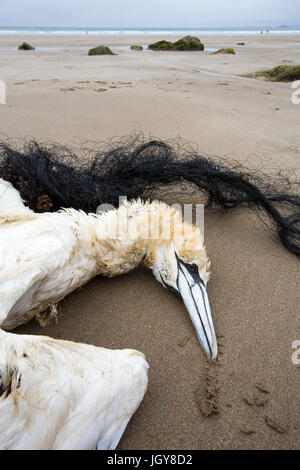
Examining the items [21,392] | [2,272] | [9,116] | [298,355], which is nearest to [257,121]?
[9,116]

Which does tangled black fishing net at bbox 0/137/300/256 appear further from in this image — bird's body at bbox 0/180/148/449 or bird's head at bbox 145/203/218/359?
bird's body at bbox 0/180/148/449

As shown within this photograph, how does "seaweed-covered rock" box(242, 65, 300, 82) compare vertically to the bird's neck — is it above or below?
above

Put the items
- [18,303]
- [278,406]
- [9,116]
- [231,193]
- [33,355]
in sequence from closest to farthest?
[33,355], [278,406], [18,303], [231,193], [9,116]

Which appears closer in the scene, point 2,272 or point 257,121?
point 2,272

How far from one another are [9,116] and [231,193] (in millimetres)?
4460

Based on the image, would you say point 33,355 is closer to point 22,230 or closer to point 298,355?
point 22,230

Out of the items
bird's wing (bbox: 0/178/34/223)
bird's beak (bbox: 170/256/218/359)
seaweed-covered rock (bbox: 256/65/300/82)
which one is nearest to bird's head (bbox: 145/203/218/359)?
bird's beak (bbox: 170/256/218/359)

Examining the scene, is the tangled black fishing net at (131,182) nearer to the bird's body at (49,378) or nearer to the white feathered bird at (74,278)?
the white feathered bird at (74,278)

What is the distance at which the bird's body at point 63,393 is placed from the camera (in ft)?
4.58

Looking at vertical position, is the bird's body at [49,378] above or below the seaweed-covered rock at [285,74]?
below

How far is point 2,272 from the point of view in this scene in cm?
193

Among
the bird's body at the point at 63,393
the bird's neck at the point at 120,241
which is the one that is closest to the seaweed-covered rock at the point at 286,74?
the bird's neck at the point at 120,241

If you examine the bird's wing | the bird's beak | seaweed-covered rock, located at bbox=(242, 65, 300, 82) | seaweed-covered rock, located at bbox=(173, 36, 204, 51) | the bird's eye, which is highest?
seaweed-covered rock, located at bbox=(173, 36, 204, 51)

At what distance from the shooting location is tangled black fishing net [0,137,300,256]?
3.09 m
